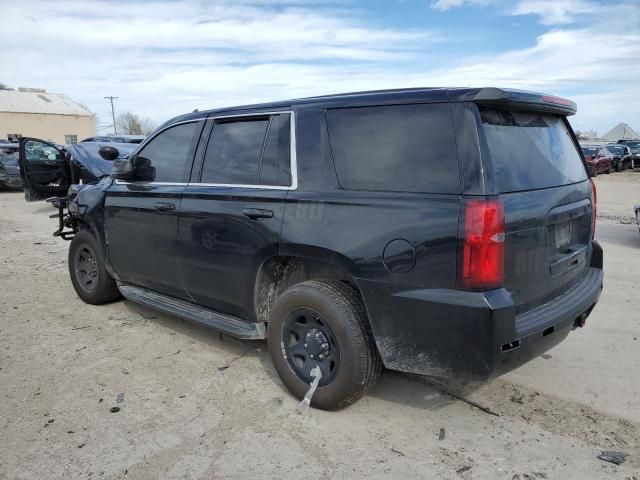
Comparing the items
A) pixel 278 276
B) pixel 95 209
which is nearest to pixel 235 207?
pixel 278 276

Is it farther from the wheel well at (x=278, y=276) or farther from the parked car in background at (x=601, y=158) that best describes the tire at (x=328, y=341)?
the parked car in background at (x=601, y=158)

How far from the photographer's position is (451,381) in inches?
149

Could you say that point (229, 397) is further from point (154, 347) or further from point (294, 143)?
point (294, 143)

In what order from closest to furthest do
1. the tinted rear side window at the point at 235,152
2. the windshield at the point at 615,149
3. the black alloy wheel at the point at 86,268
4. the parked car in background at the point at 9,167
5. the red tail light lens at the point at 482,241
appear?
the red tail light lens at the point at 482,241 → the tinted rear side window at the point at 235,152 → the black alloy wheel at the point at 86,268 → the parked car in background at the point at 9,167 → the windshield at the point at 615,149

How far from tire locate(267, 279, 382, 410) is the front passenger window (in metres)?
1.54

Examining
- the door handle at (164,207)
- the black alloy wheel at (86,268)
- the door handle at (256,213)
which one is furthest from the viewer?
the black alloy wheel at (86,268)

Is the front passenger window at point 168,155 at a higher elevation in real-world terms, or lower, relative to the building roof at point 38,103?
lower

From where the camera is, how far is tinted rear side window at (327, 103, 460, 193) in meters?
2.79

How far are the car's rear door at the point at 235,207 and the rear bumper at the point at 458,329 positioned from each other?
909 mm

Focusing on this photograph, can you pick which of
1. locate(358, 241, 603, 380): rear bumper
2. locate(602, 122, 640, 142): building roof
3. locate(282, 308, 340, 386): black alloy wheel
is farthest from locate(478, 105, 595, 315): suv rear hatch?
locate(602, 122, 640, 142): building roof

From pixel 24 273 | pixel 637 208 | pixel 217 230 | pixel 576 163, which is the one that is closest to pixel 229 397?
pixel 217 230

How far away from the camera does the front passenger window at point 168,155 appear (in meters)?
4.23

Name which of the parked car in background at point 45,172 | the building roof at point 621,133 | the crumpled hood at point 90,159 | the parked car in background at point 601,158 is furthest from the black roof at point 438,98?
the building roof at point 621,133

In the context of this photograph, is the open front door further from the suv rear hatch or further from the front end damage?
the suv rear hatch
